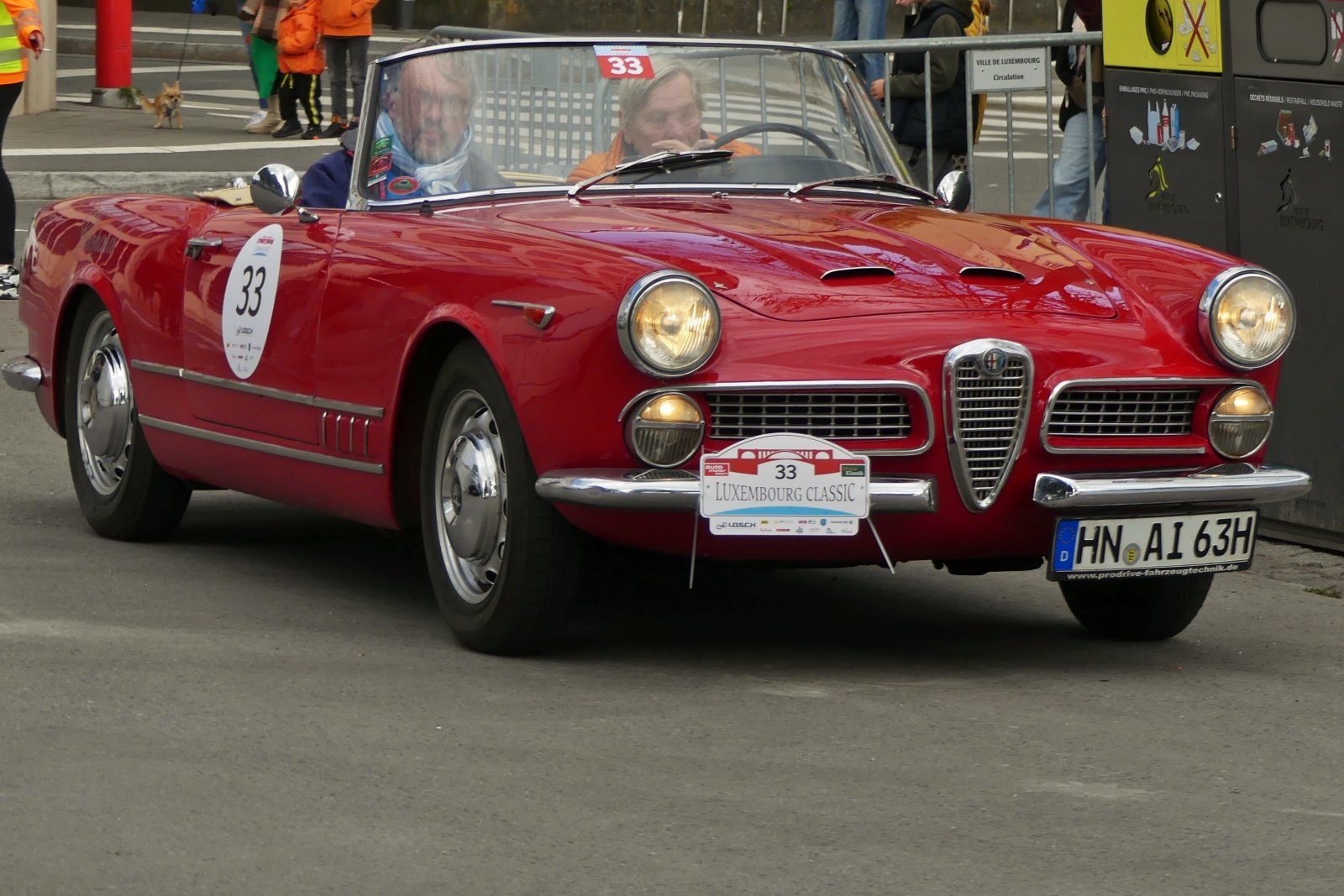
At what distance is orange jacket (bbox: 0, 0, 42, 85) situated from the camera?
40.0ft

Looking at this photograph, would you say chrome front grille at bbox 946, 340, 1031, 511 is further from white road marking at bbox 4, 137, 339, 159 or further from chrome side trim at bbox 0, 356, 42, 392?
white road marking at bbox 4, 137, 339, 159

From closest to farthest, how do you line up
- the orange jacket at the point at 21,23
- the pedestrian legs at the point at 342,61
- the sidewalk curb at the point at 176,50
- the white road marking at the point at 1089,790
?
the white road marking at the point at 1089,790, the orange jacket at the point at 21,23, the pedestrian legs at the point at 342,61, the sidewalk curb at the point at 176,50

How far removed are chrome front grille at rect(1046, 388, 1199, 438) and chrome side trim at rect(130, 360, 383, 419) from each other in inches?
63.1

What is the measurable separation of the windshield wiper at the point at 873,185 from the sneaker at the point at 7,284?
22.8 ft

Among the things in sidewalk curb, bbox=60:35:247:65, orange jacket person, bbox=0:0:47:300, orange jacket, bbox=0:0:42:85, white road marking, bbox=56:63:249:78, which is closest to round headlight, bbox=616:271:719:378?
orange jacket person, bbox=0:0:47:300

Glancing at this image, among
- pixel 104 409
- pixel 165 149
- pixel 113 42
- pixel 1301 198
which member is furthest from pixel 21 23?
pixel 113 42

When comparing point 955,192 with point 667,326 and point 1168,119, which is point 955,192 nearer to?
point 1168,119

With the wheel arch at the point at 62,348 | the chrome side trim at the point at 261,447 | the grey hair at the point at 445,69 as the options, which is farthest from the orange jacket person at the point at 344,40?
the grey hair at the point at 445,69

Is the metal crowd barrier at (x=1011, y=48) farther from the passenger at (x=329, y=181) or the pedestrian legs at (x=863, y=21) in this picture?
the pedestrian legs at (x=863, y=21)

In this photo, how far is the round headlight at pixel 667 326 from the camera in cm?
479

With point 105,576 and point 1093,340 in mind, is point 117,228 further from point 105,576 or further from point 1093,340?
point 1093,340

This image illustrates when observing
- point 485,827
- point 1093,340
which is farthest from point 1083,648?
point 485,827

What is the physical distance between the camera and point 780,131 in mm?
6332

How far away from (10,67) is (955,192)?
7.37 metres
